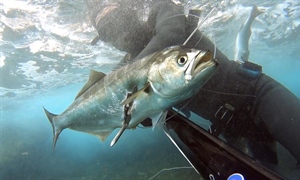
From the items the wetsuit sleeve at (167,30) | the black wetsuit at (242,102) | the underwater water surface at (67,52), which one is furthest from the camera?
the underwater water surface at (67,52)

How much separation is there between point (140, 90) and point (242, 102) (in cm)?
244

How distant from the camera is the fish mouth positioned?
1645 mm

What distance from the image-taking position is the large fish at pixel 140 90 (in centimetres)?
170

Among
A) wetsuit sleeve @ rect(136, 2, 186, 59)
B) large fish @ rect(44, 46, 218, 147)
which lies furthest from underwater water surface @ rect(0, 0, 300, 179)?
large fish @ rect(44, 46, 218, 147)

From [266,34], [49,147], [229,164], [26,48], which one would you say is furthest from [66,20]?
[49,147]

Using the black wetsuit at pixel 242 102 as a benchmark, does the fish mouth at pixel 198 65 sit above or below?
above

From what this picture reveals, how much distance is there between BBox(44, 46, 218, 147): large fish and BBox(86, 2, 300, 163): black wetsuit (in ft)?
2.77

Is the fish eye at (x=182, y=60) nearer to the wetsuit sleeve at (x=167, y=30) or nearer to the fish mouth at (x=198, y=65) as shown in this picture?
the fish mouth at (x=198, y=65)

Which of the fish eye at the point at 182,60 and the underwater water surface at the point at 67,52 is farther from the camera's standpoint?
the underwater water surface at the point at 67,52

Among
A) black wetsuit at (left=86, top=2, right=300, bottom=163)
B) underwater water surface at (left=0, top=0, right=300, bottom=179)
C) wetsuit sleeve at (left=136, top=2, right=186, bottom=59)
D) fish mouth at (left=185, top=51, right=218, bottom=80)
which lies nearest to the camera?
fish mouth at (left=185, top=51, right=218, bottom=80)

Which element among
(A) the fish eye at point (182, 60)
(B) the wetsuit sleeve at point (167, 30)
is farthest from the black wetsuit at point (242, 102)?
(A) the fish eye at point (182, 60)

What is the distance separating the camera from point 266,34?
24359mm

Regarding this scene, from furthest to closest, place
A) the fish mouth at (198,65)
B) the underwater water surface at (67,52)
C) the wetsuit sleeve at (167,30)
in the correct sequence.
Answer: the underwater water surface at (67,52) → the wetsuit sleeve at (167,30) → the fish mouth at (198,65)

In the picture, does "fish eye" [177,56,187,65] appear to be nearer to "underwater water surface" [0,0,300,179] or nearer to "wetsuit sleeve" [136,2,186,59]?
"wetsuit sleeve" [136,2,186,59]
